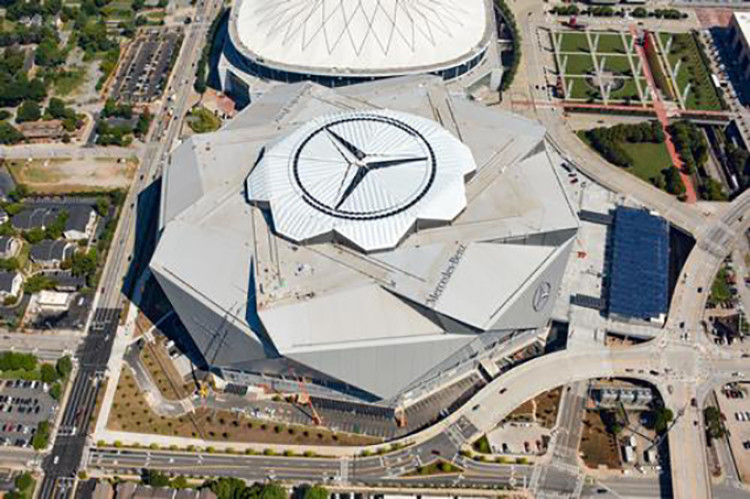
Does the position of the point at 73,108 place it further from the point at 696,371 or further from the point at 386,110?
the point at 696,371

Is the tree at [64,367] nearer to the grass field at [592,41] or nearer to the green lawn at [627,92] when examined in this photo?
the green lawn at [627,92]

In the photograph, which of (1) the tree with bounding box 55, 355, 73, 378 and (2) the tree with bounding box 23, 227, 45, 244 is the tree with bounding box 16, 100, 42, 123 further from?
(1) the tree with bounding box 55, 355, 73, 378

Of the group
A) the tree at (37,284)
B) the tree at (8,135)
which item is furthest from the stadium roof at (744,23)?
the tree at (8,135)

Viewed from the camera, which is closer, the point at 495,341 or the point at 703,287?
the point at 495,341

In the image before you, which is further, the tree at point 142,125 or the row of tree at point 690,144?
the tree at point 142,125

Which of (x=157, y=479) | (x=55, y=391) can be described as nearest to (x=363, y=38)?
(x=55, y=391)

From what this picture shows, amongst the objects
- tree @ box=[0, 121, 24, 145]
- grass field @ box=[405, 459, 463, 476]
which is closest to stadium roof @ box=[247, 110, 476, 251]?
grass field @ box=[405, 459, 463, 476]

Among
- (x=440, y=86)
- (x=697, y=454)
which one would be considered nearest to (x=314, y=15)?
(x=440, y=86)
